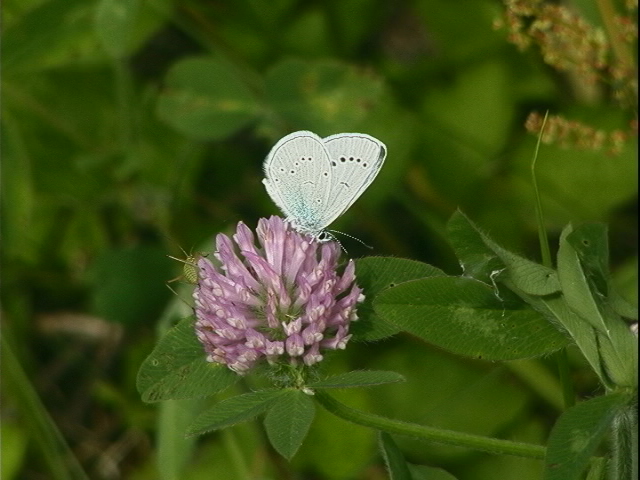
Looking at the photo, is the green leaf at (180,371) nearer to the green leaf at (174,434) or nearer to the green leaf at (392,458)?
the green leaf at (392,458)

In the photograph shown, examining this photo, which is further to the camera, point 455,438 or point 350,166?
point 350,166

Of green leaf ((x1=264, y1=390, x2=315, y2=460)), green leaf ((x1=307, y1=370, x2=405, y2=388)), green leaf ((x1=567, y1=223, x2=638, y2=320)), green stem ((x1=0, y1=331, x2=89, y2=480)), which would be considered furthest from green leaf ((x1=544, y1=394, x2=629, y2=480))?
green stem ((x1=0, y1=331, x2=89, y2=480))

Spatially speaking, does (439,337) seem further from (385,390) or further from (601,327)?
(385,390)

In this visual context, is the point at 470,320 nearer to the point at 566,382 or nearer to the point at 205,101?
the point at 566,382

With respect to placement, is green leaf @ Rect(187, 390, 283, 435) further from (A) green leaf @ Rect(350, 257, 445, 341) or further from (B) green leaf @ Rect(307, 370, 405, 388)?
(A) green leaf @ Rect(350, 257, 445, 341)

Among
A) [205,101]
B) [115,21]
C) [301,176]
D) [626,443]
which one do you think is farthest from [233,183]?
[626,443]

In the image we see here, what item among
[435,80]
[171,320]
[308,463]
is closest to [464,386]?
[308,463]
